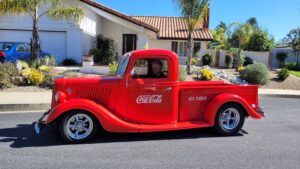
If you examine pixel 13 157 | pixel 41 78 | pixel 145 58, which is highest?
pixel 145 58

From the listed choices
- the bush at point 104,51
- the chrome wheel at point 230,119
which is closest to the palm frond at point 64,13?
the bush at point 104,51

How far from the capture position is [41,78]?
12.1 metres

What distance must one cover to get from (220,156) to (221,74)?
1311 cm

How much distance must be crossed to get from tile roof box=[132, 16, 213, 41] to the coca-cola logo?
19.1 meters

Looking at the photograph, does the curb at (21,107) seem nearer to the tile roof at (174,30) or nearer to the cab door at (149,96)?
the cab door at (149,96)

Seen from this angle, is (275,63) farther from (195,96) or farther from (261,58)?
(195,96)

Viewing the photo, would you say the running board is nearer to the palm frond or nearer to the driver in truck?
the driver in truck

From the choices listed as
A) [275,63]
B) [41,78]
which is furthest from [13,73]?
[275,63]

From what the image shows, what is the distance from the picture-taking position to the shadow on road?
5716 millimetres

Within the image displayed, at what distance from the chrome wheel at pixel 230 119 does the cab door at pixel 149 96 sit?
3.65 ft

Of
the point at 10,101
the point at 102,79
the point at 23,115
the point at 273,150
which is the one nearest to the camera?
the point at 273,150

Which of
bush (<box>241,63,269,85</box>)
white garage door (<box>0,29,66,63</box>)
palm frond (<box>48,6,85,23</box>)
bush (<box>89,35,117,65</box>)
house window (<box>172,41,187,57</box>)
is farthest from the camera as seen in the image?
house window (<box>172,41,187,57</box>)

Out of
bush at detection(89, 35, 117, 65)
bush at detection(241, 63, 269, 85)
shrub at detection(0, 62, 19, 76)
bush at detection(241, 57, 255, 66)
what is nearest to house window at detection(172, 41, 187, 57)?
bush at detection(241, 57, 255, 66)

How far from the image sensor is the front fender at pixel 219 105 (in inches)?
243
